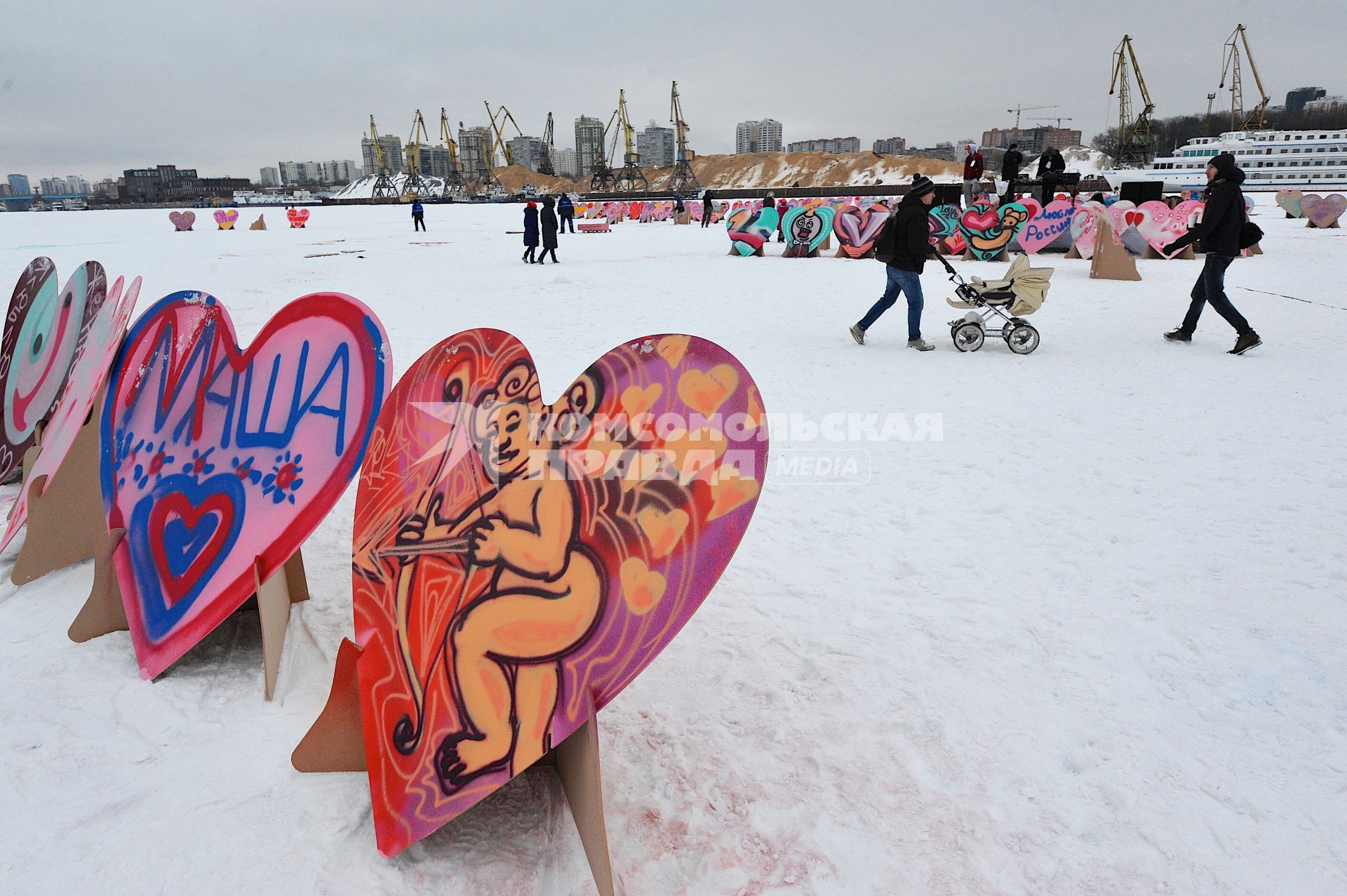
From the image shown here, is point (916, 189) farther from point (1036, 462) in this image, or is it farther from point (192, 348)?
point (192, 348)

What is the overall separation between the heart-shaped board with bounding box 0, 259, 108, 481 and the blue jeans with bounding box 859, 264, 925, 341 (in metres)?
6.43

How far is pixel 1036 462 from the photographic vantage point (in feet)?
14.8

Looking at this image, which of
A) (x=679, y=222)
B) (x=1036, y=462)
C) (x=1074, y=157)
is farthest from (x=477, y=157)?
(x=1036, y=462)

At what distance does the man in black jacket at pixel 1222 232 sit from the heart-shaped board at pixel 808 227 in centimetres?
1069

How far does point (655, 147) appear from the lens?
129m

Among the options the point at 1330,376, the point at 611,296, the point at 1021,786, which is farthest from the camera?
the point at 611,296

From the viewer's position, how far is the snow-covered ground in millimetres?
1827

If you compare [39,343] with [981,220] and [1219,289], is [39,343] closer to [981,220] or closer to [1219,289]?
[1219,289]

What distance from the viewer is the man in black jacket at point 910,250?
23.7 feet

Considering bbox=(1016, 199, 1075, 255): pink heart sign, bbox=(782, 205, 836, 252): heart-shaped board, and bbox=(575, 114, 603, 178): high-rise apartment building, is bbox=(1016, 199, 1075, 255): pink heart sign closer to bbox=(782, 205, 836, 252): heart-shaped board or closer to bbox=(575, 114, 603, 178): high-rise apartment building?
bbox=(782, 205, 836, 252): heart-shaped board

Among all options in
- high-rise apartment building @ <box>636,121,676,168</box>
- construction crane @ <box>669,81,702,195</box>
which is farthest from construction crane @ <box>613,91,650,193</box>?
high-rise apartment building @ <box>636,121,676,168</box>

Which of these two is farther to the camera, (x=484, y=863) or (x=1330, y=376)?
(x=1330, y=376)

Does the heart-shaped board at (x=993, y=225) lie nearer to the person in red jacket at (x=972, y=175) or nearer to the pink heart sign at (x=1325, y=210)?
the person in red jacket at (x=972, y=175)

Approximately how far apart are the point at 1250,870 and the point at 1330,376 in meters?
6.24
